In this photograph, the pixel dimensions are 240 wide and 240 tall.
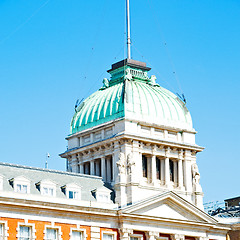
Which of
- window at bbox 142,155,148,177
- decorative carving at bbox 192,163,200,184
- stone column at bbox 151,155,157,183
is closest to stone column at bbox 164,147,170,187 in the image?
stone column at bbox 151,155,157,183

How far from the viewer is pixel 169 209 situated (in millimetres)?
81750

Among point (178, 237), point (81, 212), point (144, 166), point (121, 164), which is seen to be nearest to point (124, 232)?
point (81, 212)

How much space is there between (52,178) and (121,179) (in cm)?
775

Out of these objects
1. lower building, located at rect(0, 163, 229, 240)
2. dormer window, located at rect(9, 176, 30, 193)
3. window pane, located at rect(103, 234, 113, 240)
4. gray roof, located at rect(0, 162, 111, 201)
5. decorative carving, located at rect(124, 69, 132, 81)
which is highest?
decorative carving, located at rect(124, 69, 132, 81)

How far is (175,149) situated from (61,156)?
14247 millimetres

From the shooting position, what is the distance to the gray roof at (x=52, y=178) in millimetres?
74000

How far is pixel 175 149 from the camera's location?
86125 millimetres

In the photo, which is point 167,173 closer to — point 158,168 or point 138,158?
point 158,168

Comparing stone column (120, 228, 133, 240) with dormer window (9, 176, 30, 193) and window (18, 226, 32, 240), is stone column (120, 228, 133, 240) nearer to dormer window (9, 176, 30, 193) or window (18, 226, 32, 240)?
window (18, 226, 32, 240)

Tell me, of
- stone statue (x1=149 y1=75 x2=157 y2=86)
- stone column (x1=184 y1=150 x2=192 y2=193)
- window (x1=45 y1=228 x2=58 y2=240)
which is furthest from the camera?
stone statue (x1=149 y1=75 x2=157 y2=86)

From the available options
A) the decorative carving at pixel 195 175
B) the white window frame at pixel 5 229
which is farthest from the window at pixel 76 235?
the decorative carving at pixel 195 175

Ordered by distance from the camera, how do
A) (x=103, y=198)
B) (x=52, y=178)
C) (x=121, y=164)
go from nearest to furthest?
(x=52, y=178)
(x=103, y=198)
(x=121, y=164)

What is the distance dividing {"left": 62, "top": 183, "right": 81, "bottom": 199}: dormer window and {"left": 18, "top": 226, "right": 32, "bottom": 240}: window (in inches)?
256

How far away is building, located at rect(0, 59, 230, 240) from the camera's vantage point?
72750mm
